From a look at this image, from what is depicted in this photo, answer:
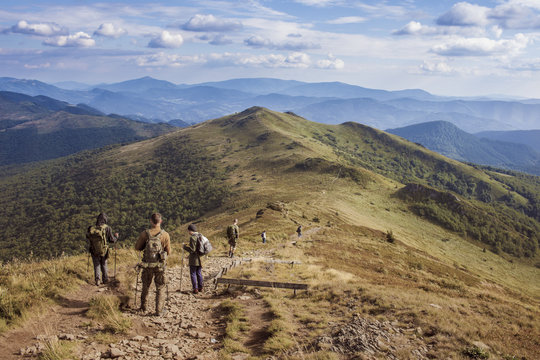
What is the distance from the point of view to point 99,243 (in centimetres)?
1097

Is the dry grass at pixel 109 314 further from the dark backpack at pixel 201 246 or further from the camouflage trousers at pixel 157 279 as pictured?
the dark backpack at pixel 201 246

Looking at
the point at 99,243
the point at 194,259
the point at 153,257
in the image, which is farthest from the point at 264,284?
the point at 99,243

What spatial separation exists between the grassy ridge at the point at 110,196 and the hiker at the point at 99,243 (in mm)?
61394

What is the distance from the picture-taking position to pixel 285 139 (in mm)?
147000

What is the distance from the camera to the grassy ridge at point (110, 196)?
90562 millimetres

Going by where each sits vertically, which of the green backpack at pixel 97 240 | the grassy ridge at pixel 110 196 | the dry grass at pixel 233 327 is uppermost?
the green backpack at pixel 97 240

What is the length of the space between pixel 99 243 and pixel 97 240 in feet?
0.42

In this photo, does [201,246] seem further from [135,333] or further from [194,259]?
[135,333]

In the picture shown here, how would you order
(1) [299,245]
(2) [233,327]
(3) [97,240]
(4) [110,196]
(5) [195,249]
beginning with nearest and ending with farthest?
1. (2) [233,327]
2. (3) [97,240]
3. (5) [195,249]
4. (1) [299,245]
5. (4) [110,196]

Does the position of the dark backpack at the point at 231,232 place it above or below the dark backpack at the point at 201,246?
below

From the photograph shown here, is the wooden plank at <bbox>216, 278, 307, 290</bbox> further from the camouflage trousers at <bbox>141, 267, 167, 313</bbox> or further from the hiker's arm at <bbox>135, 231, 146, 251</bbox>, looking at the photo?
the hiker's arm at <bbox>135, 231, 146, 251</bbox>

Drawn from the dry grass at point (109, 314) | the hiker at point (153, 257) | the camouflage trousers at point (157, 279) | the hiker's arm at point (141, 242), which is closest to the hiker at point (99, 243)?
the dry grass at point (109, 314)

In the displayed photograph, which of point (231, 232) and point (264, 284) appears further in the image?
point (231, 232)

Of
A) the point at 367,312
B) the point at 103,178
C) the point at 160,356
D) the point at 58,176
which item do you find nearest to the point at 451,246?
the point at 367,312
